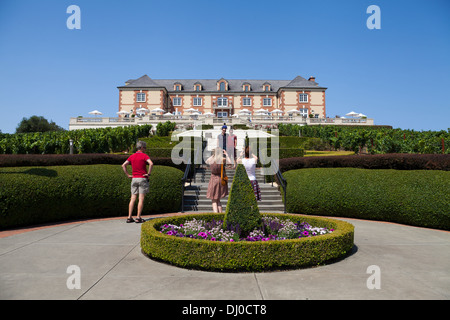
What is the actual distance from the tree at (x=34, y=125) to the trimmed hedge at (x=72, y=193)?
5912 centimetres

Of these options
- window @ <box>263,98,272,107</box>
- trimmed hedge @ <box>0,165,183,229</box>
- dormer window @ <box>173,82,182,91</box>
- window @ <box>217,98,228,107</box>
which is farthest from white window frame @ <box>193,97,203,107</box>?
trimmed hedge @ <box>0,165,183,229</box>

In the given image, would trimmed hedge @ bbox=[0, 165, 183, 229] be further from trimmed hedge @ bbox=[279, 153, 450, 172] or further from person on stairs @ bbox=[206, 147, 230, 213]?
trimmed hedge @ bbox=[279, 153, 450, 172]

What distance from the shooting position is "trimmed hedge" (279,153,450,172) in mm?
8734

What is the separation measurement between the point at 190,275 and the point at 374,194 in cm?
664

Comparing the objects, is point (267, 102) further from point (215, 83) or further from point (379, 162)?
point (379, 162)

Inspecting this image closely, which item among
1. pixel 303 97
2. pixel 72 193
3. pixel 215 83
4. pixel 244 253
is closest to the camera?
pixel 244 253

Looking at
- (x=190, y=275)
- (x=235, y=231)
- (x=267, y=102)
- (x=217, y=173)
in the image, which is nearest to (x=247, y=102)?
(x=267, y=102)

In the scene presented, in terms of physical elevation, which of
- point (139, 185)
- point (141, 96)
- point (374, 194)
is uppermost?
point (141, 96)

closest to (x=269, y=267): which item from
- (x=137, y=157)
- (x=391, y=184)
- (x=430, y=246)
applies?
(x=430, y=246)

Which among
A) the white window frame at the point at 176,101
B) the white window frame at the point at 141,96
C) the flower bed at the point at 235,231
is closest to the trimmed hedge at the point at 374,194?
the flower bed at the point at 235,231

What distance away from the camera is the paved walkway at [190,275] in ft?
11.2

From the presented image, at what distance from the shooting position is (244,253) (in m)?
4.27

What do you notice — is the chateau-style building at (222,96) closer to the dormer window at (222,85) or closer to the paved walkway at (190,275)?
the dormer window at (222,85)
